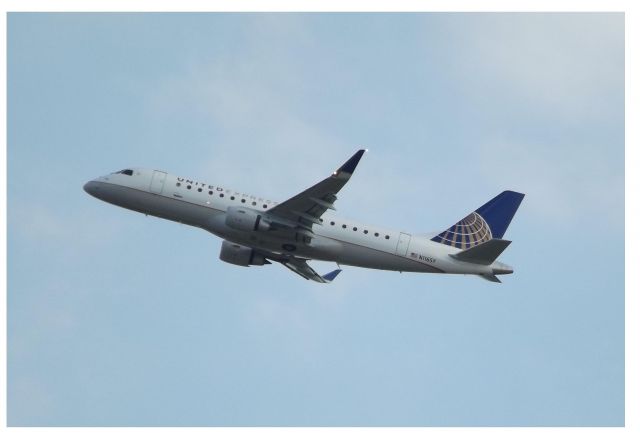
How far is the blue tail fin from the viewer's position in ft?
222

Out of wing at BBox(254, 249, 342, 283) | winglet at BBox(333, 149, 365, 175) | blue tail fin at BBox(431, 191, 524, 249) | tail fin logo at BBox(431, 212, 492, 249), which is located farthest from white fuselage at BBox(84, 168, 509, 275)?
winglet at BBox(333, 149, 365, 175)

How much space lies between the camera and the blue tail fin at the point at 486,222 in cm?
6775

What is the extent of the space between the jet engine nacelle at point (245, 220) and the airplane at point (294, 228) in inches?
2.4

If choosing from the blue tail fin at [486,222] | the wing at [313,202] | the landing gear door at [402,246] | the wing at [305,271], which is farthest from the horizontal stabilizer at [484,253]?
the wing at [305,271]

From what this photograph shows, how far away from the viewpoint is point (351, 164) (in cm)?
5794

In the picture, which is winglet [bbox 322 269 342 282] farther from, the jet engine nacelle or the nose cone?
the nose cone

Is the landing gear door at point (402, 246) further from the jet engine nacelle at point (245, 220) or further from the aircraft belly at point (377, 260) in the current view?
the jet engine nacelle at point (245, 220)

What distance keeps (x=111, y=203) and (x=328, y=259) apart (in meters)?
14.8

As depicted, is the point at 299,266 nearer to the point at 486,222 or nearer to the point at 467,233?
the point at 467,233

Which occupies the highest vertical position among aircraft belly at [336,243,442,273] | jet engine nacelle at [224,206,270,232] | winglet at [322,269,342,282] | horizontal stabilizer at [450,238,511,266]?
horizontal stabilizer at [450,238,511,266]

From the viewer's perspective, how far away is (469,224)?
68.6 m

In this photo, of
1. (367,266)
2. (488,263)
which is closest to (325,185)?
(367,266)

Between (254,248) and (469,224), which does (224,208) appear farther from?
(469,224)

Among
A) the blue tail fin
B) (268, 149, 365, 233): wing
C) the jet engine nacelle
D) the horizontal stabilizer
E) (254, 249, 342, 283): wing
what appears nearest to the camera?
(268, 149, 365, 233): wing
